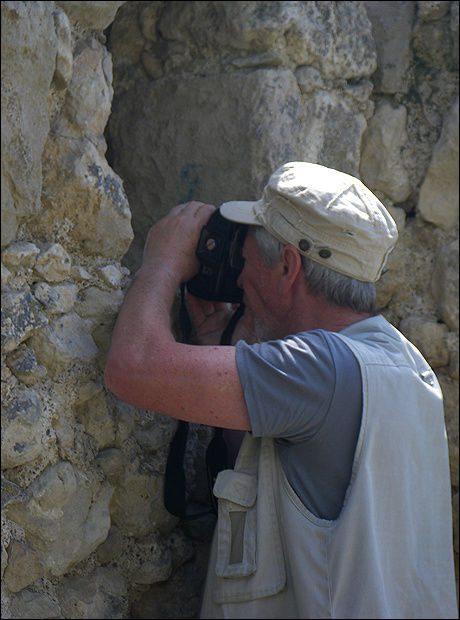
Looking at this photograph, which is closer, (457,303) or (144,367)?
(144,367)

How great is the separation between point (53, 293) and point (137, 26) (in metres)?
0.84

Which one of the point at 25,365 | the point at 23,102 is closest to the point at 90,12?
the point at 23,102

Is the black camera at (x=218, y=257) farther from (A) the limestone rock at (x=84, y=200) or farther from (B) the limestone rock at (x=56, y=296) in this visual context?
(B) the limestone rock at (x=56, y=296)

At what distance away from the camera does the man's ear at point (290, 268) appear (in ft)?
4.36

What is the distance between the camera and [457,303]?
6.19 ft

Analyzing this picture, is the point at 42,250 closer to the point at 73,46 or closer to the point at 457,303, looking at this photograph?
the point at 73,46

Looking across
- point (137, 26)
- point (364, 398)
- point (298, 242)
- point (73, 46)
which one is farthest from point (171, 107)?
point (364, 398)

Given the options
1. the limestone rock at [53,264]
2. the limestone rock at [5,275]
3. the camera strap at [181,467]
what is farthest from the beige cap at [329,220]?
the limestone rock at [5,275]

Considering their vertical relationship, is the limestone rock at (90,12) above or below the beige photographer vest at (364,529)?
above

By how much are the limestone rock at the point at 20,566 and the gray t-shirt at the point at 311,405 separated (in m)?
0.43

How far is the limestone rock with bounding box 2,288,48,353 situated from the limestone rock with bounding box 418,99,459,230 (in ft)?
3.95

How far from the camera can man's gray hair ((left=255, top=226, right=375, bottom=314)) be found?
133cm

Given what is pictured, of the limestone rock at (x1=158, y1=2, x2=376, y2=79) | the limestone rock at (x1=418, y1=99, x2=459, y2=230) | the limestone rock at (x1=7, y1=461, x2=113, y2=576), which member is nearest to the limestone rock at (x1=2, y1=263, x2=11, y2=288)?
the limestone rock at (x1=7, y1=461, x2=113, y2=576)

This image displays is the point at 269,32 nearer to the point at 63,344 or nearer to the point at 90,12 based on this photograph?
the point at 90,12
